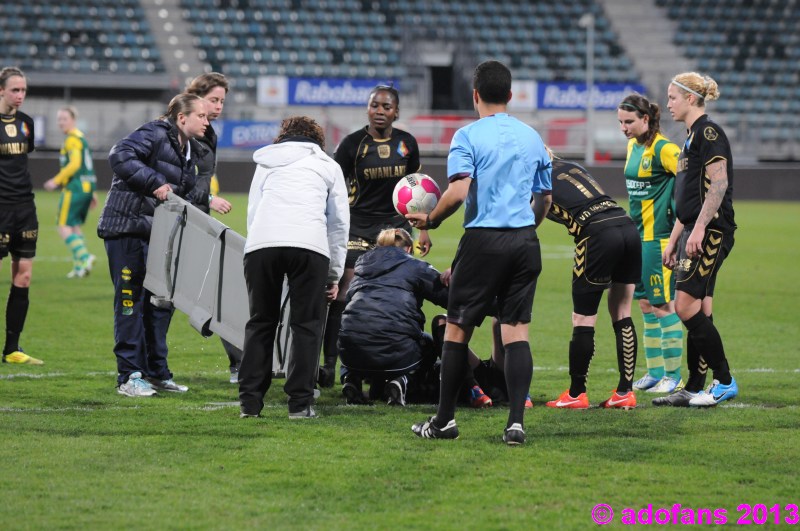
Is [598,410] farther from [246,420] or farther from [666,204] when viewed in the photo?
[246,420]

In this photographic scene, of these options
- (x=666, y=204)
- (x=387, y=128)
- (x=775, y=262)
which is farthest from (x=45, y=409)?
(x=775, y=262)

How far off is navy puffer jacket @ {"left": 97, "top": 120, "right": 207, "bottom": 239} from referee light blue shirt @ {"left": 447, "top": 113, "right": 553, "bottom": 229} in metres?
2.31

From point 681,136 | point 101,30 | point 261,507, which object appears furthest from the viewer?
point 101,30

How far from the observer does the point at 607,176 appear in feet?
104

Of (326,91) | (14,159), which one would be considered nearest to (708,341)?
(14,159)

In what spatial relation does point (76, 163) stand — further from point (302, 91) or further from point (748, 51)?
point (748, 51)

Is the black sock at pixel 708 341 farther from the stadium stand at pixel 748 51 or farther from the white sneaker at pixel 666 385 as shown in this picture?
the stadium stand at pixel 748 51

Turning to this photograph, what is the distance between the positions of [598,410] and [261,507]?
9.77 feet

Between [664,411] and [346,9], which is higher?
[346,9]

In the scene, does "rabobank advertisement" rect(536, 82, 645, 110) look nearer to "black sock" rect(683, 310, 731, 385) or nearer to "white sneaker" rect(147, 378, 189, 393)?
"black sock" rect(683, 310, 731, 385)

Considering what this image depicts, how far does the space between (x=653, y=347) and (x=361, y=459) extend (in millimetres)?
3437

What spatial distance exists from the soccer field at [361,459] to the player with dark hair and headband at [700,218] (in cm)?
33

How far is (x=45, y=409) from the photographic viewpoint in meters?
6.90

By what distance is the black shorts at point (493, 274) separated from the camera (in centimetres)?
591
